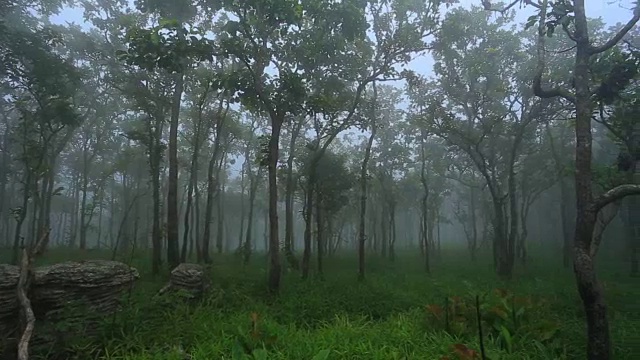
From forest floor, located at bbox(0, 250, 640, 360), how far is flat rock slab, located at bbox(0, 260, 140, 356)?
1.40 feet

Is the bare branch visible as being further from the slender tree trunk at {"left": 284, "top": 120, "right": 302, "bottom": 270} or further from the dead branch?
the slender tree trunk at {"left": 284, "top": 120, "right": 302, "bottom": 270}

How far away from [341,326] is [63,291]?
15.2 feet

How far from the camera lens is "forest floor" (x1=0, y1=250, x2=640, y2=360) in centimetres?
556

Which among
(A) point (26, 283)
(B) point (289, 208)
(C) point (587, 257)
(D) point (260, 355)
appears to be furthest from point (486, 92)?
(A) point (26, 283)

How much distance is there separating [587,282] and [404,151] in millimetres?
15161

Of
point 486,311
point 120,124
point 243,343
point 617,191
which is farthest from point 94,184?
point 617,191

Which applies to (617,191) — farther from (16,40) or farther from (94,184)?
(94,184)

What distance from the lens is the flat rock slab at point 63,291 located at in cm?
570

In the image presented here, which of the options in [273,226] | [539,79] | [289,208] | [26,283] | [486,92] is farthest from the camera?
[289,208]

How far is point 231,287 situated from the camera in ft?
32.2

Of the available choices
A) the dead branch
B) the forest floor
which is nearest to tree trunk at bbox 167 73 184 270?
the forest floor

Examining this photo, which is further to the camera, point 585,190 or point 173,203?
point 173,203

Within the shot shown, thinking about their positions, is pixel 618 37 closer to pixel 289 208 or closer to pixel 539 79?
pixel 539 79

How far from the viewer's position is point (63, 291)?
20.0 feet
